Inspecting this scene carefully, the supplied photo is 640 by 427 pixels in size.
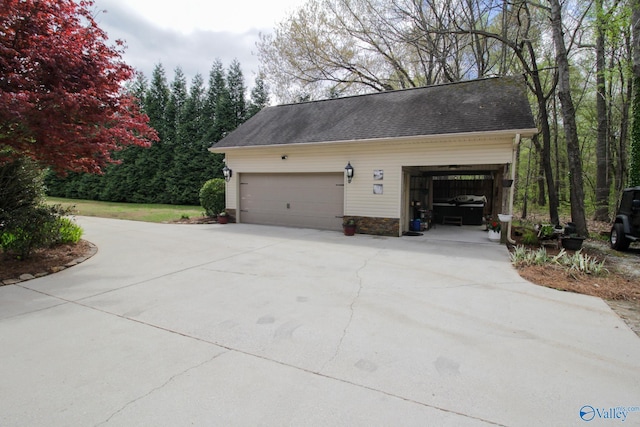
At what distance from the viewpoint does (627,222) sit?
813cm

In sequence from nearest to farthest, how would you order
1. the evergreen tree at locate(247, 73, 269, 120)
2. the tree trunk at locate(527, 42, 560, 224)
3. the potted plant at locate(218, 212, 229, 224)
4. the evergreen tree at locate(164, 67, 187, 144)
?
the tree trunk at locate(527, 42, 560, 224) < the potted plant at locate(218, 212, 229, 224) < the evergreen tree at locate(247, 73, 269, 120) < the evergreen tree at locate(164, 67, 187, 144)

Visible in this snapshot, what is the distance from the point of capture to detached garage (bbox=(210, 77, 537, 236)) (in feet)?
29.3

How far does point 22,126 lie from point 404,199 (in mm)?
9084

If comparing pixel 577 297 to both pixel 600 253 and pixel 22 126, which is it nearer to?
pixel 600 253

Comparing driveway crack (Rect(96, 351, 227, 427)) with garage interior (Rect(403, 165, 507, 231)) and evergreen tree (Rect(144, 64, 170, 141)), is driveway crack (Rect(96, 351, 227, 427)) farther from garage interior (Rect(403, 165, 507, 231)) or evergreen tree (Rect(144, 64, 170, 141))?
evergreen tree (Rect(144, 64, 170, 141))

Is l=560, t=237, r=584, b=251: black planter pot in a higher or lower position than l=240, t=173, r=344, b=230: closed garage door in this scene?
lower

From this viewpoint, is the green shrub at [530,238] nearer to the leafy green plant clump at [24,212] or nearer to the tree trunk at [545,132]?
the tree trunk at [545,132]

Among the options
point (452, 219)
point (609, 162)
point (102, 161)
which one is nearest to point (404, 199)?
point (452, 219)

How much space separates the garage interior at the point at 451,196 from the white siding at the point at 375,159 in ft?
4.43

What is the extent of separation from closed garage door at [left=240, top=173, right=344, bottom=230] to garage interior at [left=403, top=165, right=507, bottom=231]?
101 inches

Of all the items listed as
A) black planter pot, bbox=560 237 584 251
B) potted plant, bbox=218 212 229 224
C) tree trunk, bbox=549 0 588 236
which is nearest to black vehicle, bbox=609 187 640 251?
tree trunk, bbox=549 0 588 236

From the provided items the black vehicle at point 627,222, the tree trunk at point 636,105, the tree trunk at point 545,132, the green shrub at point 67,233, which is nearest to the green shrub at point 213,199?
the green shrub at point 67,233

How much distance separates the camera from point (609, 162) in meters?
16.5

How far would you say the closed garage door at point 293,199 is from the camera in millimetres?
11102
